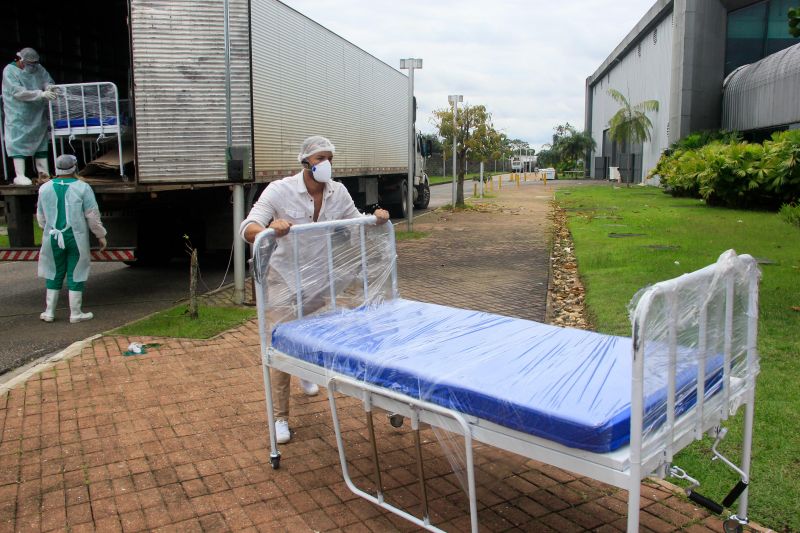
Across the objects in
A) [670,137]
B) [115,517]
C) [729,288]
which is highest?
[670,137]

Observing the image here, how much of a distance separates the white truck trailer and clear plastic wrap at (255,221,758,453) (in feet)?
14.3

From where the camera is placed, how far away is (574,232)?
587 inches

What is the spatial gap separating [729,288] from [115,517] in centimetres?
305

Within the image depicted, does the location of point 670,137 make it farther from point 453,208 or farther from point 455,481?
point 455,481

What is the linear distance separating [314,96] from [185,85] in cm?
406

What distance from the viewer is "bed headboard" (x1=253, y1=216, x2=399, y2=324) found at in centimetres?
414

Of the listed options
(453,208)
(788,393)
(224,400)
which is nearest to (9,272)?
(224,400)

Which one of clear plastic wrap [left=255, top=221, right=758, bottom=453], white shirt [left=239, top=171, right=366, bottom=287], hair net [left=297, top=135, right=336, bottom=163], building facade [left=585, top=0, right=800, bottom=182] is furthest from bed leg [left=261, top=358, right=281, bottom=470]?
building facade [left=585, top=0, right=800, bottom=182]

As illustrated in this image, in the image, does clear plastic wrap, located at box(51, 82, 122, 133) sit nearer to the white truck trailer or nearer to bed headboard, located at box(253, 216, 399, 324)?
the white truck trailer

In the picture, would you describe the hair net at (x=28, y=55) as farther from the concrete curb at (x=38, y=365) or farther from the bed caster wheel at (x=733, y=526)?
the bed caster wheel at (x=733, y=526)

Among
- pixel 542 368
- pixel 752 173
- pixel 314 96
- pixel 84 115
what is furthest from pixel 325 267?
pixel 752 173

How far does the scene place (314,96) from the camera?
39.1 ft

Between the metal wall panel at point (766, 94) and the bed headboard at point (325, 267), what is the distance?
2235 cm

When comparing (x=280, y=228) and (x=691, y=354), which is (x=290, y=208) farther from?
(x=691, y=354)
